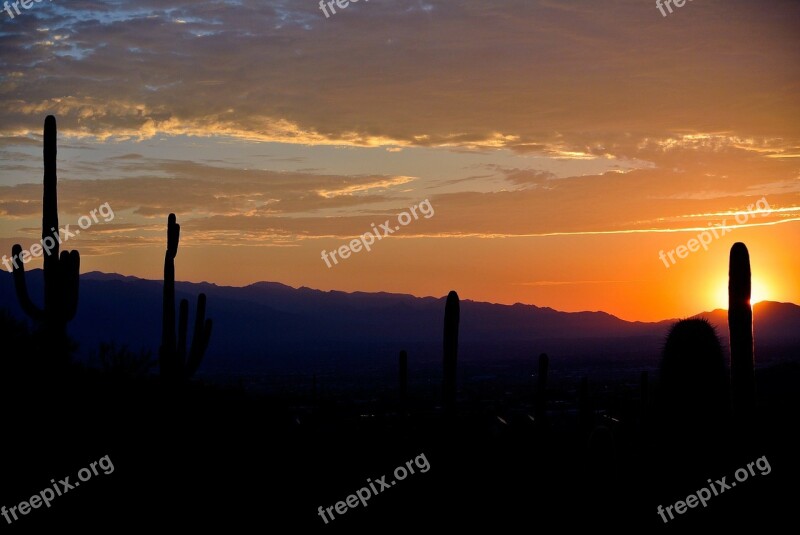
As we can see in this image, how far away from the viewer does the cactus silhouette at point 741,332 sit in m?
10.7

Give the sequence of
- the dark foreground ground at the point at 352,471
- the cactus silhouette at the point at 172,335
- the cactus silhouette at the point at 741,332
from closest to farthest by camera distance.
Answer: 1. the dark foreground ground at the point at 352,471
2. the cactus silhouette at the point at 741,332
3. the cactus silhouette at the point at 172,335

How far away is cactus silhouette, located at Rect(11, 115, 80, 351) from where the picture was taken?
48.9 ft

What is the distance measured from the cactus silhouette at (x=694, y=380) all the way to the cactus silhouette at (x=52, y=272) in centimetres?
925

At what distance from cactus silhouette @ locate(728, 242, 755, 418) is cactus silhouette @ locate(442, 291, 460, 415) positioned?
4163mm

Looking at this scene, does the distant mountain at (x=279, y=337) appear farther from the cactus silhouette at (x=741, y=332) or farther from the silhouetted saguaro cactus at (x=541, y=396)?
the cactus silhouette at (x=741, y=332)

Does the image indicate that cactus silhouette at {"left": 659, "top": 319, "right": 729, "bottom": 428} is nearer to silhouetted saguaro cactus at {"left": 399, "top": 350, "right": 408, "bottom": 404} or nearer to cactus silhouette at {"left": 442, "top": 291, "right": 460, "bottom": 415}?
cactus silhouette at {"left": 442, "top": 291, "right": 460, "bottom": 415}

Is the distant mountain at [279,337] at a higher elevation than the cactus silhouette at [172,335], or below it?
below

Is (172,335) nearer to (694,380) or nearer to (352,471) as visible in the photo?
(352,471)

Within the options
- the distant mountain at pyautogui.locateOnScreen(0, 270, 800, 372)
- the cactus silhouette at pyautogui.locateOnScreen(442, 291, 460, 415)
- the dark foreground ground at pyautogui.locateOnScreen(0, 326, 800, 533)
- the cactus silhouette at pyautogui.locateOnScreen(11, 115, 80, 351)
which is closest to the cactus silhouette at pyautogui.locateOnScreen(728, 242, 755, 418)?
the dark foreground ground at pyautogui.locateOnScreen(0, 326, 800, 533)

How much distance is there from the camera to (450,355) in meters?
14.1

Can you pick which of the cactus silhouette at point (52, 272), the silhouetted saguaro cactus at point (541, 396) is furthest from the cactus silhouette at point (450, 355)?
the cactus silhouette at point (52, 272)

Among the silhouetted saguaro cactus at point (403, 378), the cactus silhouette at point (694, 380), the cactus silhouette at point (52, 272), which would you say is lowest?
the silhouetted saguaro cactus at point (403, 378)

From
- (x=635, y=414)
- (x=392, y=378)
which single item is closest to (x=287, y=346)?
(x=392, y=378)

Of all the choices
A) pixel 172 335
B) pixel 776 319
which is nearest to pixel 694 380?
pixel 172 335
